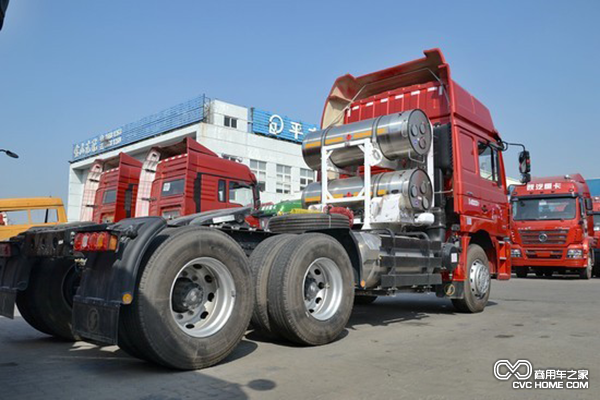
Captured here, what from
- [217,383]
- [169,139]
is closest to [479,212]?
[217,383]

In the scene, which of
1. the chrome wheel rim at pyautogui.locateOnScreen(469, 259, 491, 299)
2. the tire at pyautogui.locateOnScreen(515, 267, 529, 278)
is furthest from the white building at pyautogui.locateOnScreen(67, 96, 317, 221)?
the chrome wheel rim at pyautogui.locateOnScreen(469, 259, 491, 299)

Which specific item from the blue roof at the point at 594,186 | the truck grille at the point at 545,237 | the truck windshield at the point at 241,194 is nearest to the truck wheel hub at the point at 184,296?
the truck windshield at the point at 241,194

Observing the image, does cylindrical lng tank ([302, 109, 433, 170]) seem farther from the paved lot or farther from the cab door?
the paved lot

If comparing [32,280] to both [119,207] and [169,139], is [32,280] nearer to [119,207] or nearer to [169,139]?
[119,207]

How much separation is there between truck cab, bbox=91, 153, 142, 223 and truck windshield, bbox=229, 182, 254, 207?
2432 mm

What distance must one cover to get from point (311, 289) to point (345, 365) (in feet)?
3.54

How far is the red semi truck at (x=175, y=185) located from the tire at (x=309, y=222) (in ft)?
13.2

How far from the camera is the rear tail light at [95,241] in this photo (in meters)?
3.64

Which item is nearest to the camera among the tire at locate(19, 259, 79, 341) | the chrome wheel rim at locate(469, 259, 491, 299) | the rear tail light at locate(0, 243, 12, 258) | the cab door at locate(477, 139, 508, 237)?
the rear tail light at locate(0, 243, 12, 258)

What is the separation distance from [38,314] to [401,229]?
15.2ft

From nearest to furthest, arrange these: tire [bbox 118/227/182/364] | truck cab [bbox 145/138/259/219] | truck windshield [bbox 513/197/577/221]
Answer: tire [bbox 118/227/182/364], truck cab [bbox 145/138/259/219], truck windshield [bbox 513/197/577/221]

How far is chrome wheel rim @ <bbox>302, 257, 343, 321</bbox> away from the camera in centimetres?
509

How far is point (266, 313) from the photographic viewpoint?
15.7 feet

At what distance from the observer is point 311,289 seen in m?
5.12
